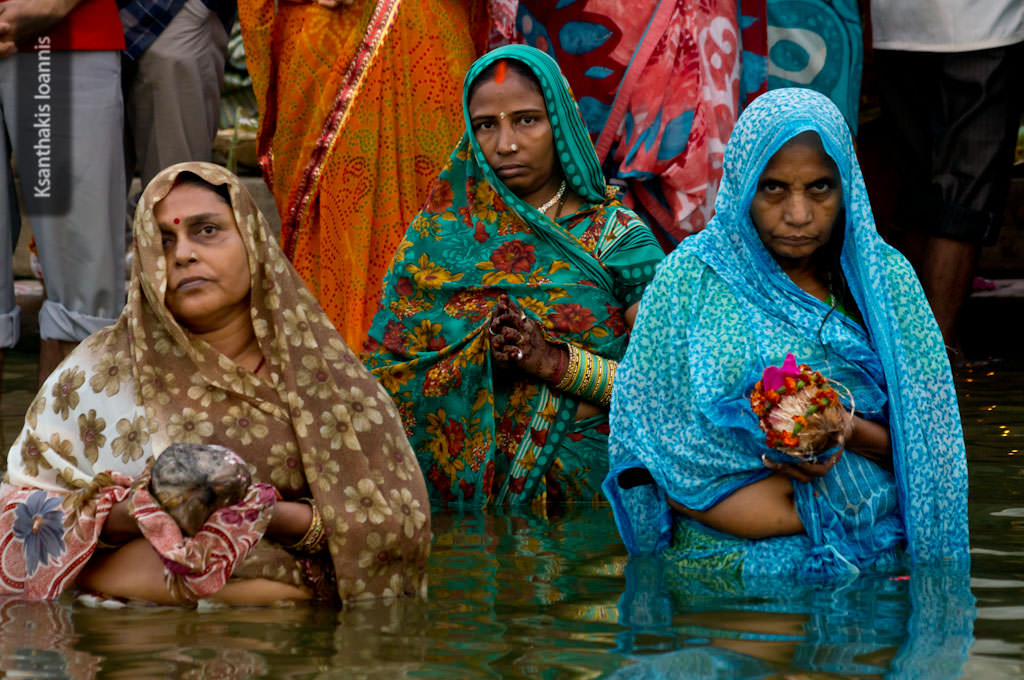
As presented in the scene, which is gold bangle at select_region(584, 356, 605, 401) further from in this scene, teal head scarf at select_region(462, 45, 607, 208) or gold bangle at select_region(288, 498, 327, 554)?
gold bangle at select_region(288, 498, 327, 554)

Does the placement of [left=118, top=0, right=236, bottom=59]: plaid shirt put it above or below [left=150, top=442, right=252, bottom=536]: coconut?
above

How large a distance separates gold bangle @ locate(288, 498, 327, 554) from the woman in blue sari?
0.99 meters

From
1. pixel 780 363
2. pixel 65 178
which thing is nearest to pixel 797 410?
pixel 780 363

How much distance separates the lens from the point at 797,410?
4.12 m

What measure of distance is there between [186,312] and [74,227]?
2.35 metres

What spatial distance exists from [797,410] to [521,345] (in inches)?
61.2

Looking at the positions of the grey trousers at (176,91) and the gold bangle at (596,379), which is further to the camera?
the grey trousers at (176,91)

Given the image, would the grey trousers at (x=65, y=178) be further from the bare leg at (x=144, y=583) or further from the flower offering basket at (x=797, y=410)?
the flower offering basket at (x=797, y=410)

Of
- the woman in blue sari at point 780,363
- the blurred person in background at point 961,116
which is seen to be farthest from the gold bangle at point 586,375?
the blurred person in background at point 961,116

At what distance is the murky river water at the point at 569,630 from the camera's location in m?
3.47

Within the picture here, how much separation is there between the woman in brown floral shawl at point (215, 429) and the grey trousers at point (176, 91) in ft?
8.33

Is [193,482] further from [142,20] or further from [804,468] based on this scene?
[142,20]

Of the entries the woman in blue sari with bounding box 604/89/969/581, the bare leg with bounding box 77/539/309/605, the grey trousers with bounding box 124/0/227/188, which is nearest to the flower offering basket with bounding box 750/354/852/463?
the woman in blue sari with bounding box 604/89/969/581

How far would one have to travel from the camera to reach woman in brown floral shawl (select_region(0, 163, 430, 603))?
3984 mm
